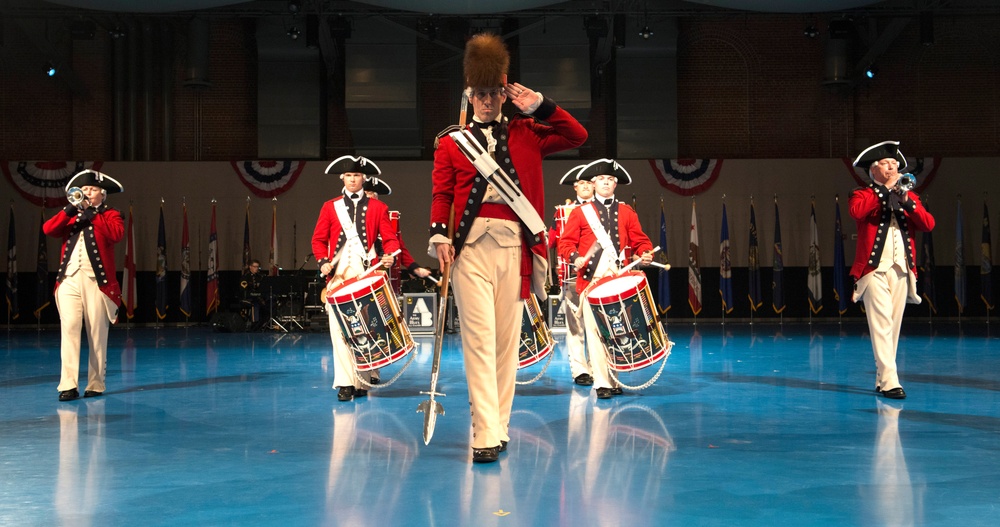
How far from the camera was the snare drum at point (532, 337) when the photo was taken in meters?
7.84

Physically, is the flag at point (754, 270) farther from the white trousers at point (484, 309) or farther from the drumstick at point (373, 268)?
the white trousers at point (484, 309)

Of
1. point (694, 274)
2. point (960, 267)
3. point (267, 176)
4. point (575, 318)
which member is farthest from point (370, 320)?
point (960, 267)

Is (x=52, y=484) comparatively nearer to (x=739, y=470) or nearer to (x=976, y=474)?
(x=739, y=470)

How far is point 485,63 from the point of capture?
4695 millimetres

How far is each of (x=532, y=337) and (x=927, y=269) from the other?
530 inches

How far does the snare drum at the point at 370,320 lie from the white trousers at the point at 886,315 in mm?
3570

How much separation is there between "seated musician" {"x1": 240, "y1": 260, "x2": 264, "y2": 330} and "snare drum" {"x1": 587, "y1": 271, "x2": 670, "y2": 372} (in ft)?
35.0

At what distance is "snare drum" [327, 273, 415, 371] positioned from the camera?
6.91m

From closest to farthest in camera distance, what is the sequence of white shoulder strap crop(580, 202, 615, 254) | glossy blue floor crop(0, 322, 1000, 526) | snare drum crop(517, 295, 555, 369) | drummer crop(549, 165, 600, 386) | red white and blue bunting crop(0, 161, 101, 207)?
glossy blue floor crop(0, 322, 1000, 526)
white shoulder strap crop(580, 202, 615, 254)
snare drum crop(517, 295, 555, 369)
drummer crop(549, 165, 600, 386)
red white and blue bunting crop(0, 161, 101, 207)

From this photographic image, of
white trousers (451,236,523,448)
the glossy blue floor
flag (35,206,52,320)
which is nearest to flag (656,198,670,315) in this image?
the glossy blue floor

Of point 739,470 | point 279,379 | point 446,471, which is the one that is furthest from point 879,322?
point 279,379

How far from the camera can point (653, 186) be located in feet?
63.9

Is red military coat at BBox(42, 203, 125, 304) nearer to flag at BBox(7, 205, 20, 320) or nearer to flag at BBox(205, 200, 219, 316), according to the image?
flag at BBox(205, 200, 219, 316)

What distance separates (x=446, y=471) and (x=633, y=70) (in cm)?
1635
